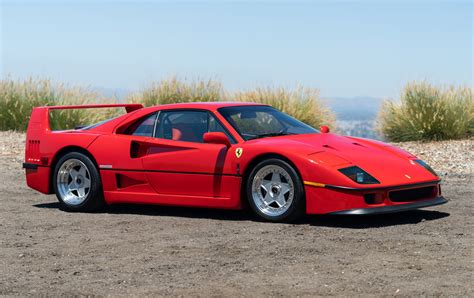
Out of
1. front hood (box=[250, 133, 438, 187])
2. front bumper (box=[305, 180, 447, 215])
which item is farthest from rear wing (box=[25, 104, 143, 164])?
front bumper (box=[305, 180, 447, 215])

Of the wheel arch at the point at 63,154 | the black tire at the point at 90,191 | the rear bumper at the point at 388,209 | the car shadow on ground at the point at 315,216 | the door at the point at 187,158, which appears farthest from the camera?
the wheel arch at the point at 63,154

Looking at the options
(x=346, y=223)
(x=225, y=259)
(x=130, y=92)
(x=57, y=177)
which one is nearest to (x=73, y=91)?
(x=130, y=92)

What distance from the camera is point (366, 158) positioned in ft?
33.0

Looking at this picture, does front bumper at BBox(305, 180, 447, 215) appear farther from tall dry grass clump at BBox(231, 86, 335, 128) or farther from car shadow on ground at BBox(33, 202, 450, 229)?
tall dry grass clump at BBox(231, 86, 335, 128)

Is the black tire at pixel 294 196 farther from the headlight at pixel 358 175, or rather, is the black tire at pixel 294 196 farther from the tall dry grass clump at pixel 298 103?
the tall dry grass clump at pixel 298 103

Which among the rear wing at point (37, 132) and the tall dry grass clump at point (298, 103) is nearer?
the rear wing at point (37, 132)

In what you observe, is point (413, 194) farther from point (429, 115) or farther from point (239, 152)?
point (429, 115)

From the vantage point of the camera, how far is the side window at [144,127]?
11117 millimetres

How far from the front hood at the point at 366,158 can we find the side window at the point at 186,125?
885 mm

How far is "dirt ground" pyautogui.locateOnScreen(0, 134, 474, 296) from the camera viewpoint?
7008mm

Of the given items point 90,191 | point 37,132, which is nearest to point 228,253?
point 90,191

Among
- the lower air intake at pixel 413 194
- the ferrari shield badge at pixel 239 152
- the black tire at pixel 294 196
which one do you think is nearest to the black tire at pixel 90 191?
the ferrari shield badge at pixel 239 152

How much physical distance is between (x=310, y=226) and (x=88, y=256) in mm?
2458

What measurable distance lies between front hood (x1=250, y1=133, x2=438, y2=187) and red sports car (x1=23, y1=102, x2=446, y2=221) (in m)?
0.01
